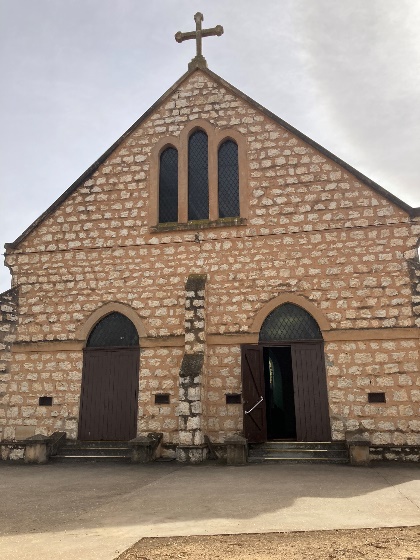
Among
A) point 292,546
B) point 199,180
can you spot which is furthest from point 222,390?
point 292,546

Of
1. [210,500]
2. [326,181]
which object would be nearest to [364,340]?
[326,181]

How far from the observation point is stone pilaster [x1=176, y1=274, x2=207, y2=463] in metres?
10.1

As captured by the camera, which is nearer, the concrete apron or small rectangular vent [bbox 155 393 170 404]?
the concrete apron

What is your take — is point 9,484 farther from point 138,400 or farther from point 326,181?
point 326,181

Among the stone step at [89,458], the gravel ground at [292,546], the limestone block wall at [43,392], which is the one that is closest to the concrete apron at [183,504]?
the gravel ground at [292,546]

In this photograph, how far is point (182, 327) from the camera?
11594 mm

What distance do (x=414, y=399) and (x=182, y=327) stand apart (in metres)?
5.63

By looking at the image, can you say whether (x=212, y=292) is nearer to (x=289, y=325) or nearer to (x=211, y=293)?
(x=211, y=293)

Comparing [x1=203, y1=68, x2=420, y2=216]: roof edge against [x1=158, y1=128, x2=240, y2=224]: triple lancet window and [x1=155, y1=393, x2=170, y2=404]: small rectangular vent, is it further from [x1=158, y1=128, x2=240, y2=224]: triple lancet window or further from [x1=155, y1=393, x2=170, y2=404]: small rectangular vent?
[x1=155, y1=393, x2=170, y2=404]: small rectangular vent

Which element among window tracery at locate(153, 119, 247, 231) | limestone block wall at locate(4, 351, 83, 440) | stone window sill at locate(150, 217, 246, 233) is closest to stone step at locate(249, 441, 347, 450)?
limestone block wall at locate(4, 351, 83, 440)

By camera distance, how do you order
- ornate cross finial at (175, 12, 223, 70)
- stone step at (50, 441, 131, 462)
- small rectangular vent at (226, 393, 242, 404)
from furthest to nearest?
ornate cross finial at (175, 12, 223, 70) → small rectangular vent at (226, 393, 242, 404) → stone step at (50, 441, 131, 462)

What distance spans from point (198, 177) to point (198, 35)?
Result: 4.69 m

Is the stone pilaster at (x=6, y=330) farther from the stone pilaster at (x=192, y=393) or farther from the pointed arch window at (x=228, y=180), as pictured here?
the pointed arch window at (x=228, y=180)

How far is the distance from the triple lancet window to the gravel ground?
9.01 m
